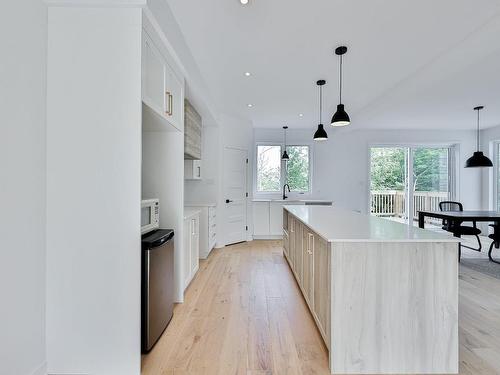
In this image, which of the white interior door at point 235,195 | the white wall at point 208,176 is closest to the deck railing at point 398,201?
the white interior door at point 235,195

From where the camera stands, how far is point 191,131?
364 centimetres

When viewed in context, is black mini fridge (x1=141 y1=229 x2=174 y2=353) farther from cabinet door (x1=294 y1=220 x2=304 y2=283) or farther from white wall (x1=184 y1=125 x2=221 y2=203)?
white wall (x1=184 y1=125 x2=221 y2=203)

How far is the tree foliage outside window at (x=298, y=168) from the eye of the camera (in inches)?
255

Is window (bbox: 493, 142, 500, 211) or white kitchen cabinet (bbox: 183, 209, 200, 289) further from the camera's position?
window (bbox: 493, 142, 500, 211)

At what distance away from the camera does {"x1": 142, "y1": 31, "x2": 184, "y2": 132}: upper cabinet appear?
1.80 metres

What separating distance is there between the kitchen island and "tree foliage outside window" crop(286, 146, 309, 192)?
15.9 feet

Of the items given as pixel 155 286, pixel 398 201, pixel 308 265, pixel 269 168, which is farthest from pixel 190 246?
pixel 398 201

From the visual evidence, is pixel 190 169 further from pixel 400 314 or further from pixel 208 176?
pixel 400 314

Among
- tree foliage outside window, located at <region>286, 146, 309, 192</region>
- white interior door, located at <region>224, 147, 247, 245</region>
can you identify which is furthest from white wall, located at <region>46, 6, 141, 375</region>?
tree foliage outside window, located at <region>286, 146, 309, 192</region>

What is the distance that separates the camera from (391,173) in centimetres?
655

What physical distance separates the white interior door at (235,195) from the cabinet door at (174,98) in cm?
253

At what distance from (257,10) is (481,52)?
2.34 metres

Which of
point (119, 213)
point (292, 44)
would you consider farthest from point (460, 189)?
point (119, 213)

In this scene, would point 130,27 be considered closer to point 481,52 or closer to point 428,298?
point 428,298
